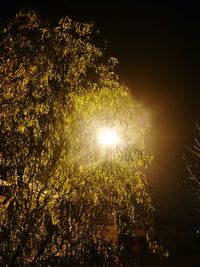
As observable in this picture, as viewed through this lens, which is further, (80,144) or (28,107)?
(80,144)

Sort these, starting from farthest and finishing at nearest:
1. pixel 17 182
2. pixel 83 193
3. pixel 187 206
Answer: pixel 187 206, pixel 83 193, pixel 17 182

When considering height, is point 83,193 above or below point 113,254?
above

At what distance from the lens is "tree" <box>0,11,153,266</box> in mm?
6988

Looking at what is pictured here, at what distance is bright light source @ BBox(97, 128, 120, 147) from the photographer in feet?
25.8

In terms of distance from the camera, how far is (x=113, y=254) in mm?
8047

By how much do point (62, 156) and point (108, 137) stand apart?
3.85 ft

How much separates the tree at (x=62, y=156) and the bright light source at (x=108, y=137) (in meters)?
0.12

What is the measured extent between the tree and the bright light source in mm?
118

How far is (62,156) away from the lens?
734cm

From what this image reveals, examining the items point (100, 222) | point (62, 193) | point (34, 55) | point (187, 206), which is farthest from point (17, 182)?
point (187, 206)

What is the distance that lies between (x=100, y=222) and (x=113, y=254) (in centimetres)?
80

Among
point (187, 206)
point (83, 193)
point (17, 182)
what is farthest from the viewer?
point (187, 206)

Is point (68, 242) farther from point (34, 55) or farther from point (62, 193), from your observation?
point (34, 55)

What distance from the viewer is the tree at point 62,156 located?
6988 mm
